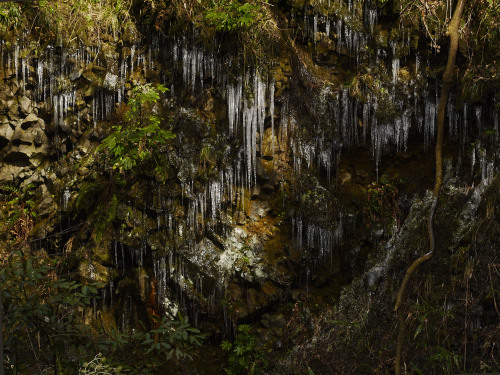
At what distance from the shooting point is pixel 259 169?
4172 millimetres

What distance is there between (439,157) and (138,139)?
2682 mm

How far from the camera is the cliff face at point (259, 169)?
3.86m

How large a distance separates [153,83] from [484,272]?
3.43 meters

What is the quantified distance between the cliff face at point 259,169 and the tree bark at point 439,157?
120 mm

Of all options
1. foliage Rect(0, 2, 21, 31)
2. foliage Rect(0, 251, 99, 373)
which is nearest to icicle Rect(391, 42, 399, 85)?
foliage Rect(0, 251, 99, 373)

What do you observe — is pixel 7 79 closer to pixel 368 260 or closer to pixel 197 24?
pixel 197 24

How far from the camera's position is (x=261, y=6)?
4270mm

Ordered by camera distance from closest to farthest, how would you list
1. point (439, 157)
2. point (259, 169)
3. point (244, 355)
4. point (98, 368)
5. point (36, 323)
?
point (36, 323) < point (98, 368) < point (439, 157) < point (244, 355) < point (259, 169)

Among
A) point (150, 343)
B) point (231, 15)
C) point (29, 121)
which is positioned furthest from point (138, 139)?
point (150, 343)

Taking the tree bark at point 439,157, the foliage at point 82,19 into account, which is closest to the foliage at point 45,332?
the tree bark at point 439,157

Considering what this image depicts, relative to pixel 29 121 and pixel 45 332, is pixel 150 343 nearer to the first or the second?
pixel 45 332

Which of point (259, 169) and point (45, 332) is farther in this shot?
point (259, 169)

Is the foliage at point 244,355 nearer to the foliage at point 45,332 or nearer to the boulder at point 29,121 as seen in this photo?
the foliage at point 45,332

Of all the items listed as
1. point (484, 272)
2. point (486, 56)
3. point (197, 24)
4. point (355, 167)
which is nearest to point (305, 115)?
point (355, 167)
